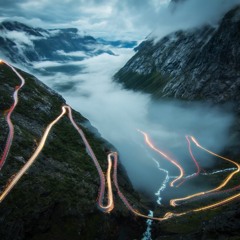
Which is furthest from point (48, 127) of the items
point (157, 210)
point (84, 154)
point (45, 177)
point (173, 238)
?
point (173, 238)

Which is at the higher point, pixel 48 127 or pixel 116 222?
pixel 48 127

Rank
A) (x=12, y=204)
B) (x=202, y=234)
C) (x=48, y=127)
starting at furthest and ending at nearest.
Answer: (x=48, y=127) < (x=12, y=204) < (x=202, y=234)

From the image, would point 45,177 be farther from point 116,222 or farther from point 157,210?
point 157,210

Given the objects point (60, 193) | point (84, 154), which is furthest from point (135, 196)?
point (60, 193)

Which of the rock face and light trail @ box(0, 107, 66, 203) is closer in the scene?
the rock face

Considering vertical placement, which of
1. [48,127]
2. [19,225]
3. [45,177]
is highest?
[48,127]

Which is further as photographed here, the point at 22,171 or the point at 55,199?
the point at 22,171

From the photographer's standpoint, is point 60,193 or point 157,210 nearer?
point 60,193

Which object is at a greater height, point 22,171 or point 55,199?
point 22,171

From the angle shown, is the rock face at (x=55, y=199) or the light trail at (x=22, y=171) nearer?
the rock face at (x=55, y=199)

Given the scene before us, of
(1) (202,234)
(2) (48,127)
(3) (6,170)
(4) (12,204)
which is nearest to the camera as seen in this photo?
(1) (202,234)
